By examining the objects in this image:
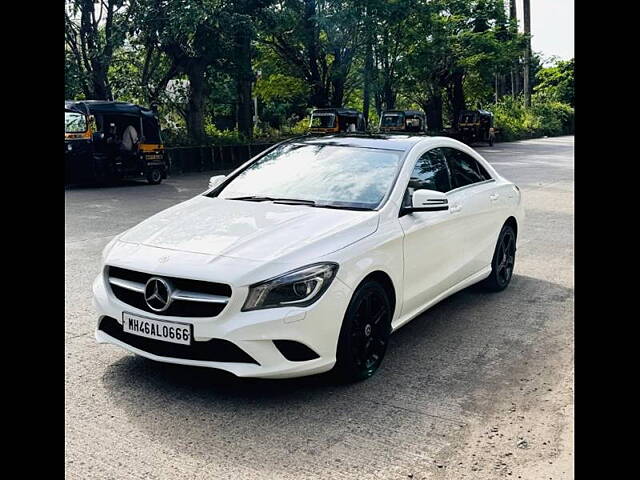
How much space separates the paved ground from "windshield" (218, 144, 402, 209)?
115cm

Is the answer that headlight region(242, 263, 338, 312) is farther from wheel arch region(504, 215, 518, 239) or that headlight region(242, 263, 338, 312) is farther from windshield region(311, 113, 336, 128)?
windshield region(311, 113, 336, 128)

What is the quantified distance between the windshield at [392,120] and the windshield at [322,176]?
30442 mm

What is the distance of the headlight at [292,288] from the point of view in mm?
4180

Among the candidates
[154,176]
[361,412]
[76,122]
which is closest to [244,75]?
[154,176]

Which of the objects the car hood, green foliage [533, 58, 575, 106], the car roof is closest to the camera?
the car hood

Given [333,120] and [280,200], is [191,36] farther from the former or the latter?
[280,200]

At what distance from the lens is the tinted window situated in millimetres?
5701

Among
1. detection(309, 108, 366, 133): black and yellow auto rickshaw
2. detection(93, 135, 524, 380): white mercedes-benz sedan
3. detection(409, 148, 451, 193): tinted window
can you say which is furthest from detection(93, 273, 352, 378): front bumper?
detection(309, 108, 366, 133): black and yellow auto rickshaw

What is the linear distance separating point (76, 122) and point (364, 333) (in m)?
15.3

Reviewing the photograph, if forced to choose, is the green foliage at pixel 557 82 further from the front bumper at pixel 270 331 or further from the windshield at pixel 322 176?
the front bumper at pixel 270 331

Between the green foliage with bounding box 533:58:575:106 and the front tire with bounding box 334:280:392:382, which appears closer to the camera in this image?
the front tire with bounding box 334:280:392:382

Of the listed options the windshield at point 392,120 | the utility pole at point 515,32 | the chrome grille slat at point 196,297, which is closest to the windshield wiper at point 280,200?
the chrome grille slat at point 196,297

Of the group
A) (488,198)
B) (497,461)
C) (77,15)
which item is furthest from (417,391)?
(77,15)
